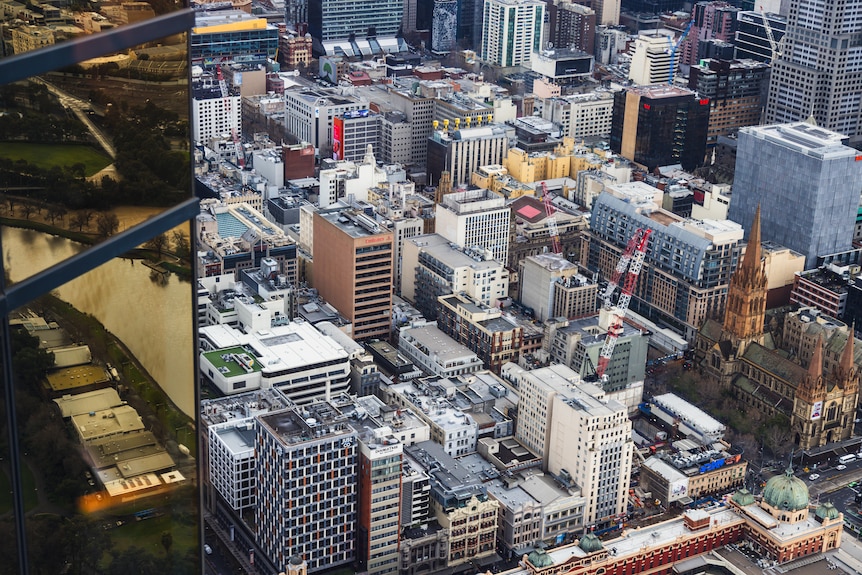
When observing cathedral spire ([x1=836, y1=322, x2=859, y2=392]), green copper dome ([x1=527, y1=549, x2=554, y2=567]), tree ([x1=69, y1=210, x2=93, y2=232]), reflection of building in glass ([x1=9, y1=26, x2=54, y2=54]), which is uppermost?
reflection of building in glass ([x1=9, y1=26, x2=54, y2=54])

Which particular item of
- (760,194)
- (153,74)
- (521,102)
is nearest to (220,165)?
(521,102)

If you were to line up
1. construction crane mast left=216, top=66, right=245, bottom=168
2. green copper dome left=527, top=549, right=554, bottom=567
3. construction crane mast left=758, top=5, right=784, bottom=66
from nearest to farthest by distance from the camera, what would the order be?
green copper dome left=527, top=549, right=554, bottom=567, construction crane mast left=216, top=66, right=245, bottom=168, construction crane mast left=758, top=5, right=784, bottom=66

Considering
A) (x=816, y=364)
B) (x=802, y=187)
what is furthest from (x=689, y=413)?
(x=802, y=187)

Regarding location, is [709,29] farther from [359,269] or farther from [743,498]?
[743,498]

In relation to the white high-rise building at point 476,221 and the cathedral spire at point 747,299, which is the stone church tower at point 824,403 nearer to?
the cathedral spire at point 747,299

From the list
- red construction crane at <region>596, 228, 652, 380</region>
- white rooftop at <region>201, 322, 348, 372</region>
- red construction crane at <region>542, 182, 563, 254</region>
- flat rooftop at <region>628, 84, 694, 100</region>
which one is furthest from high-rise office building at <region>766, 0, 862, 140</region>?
white rooftop at <region>201, 322, 348, 372</region>

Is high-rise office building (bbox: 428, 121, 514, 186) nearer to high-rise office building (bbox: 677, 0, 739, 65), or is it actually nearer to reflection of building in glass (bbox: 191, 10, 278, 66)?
reflection of building in glass (bbox: 191, 10, 278, 66)

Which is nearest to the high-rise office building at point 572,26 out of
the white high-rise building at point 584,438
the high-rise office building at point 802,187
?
the high-rise office building at point 802,187
